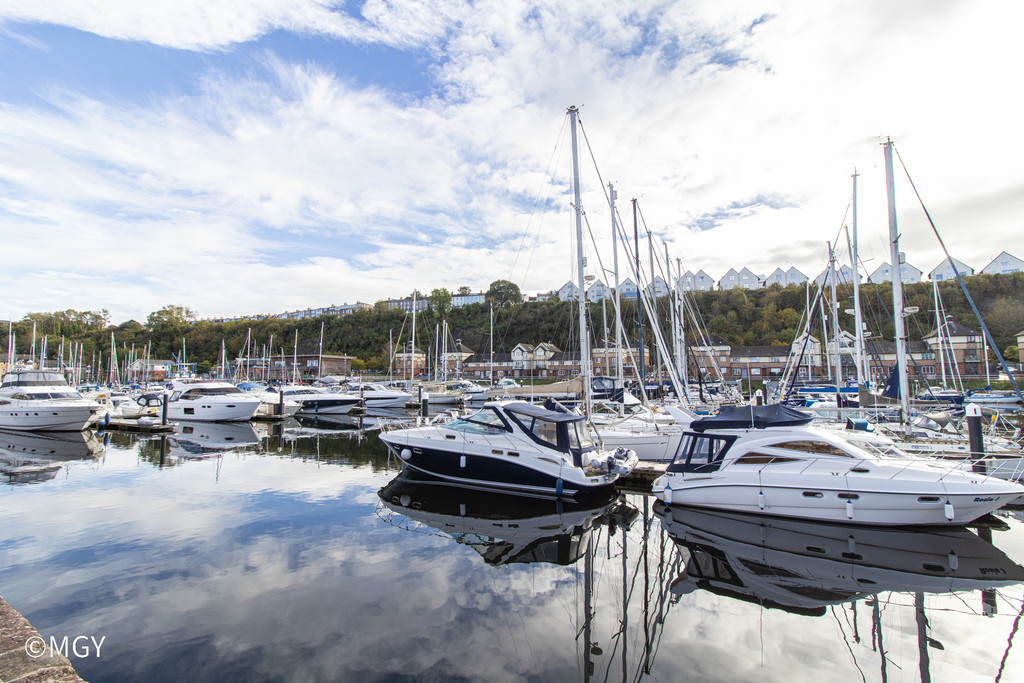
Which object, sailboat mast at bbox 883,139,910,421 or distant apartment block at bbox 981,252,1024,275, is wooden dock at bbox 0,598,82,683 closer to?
sailboat mast at bbox 883,139,910,421

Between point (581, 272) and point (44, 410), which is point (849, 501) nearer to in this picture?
point (581, 272)

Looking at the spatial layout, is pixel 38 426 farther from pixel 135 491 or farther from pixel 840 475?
pixel 840 475

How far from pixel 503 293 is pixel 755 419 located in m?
133

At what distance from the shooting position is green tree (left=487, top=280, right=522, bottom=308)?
463ft

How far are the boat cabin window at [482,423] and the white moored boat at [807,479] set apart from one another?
16.2 feet

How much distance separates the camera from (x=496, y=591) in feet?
28.3

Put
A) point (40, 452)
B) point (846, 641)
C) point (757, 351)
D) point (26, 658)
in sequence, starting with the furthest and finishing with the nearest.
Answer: point (757, 351), point (40, 452), point (846, 641), point (26, 658)

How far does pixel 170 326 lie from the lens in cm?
14988

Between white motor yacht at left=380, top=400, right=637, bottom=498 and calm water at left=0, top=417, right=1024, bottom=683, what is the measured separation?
76 cm

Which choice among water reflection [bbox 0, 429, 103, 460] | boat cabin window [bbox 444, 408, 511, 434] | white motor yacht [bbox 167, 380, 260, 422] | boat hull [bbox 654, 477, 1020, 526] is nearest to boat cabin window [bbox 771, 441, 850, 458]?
boat hull [bbox 654, 477, 1020, 526]

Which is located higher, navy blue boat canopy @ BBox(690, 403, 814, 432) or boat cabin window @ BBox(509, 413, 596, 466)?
navy blue boat canopy @ BBox(690, 403, 814, 432)

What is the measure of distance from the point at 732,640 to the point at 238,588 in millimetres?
7918

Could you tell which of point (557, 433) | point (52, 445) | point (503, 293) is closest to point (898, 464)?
point (557, 433)

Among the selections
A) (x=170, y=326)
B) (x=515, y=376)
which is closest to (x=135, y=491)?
(x=515, y=376)
